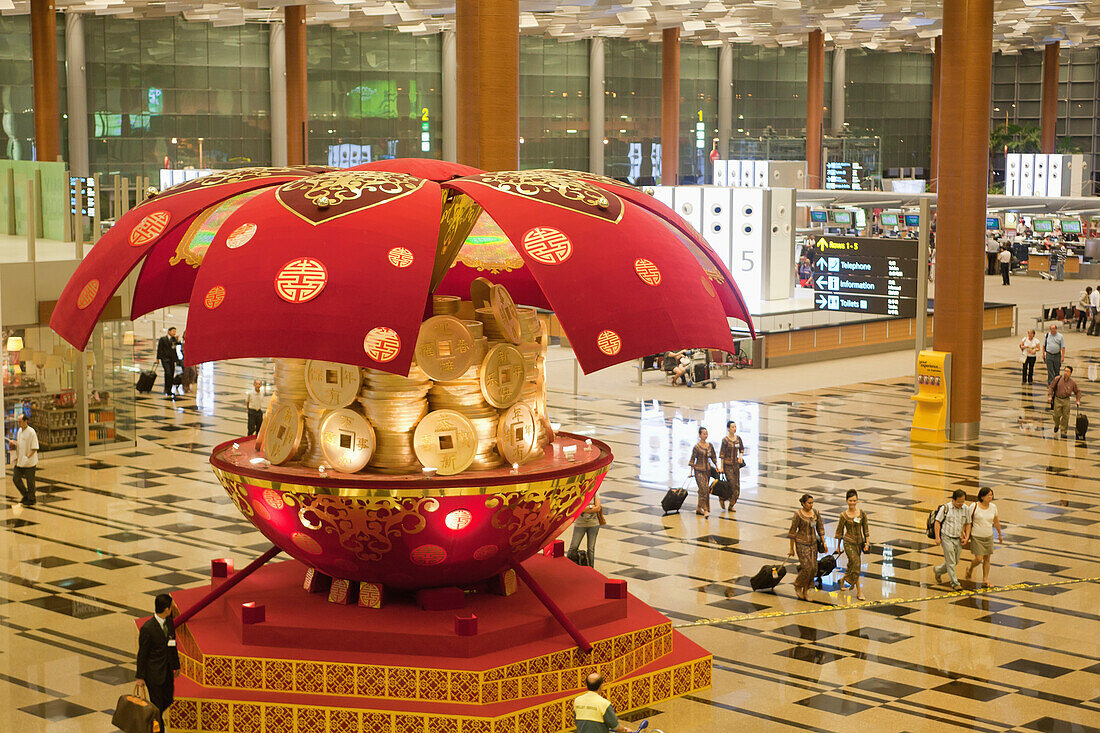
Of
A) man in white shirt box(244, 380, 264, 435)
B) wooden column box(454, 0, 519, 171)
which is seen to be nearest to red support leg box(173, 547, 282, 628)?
wooden column box(454, 0, 519, 171)

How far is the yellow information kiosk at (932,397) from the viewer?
85.2 feet

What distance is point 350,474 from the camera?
12.3 meters

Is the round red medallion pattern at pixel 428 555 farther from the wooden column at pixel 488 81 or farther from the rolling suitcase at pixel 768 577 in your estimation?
the wooden column at pixel 488 81

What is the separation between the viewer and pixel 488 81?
19.9 metres

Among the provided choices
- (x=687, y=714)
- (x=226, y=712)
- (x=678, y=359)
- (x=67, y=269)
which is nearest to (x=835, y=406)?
(x=678, y=359)

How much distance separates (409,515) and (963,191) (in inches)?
651

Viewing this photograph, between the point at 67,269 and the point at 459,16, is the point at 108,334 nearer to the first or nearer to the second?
the point at 67,269

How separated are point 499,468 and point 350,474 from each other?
4.53 ft

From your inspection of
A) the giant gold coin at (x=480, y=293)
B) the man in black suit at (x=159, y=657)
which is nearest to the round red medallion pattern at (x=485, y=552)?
the giant gold coin at (x=480, y=293)

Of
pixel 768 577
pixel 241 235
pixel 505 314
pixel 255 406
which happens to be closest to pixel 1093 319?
pixel 255 406

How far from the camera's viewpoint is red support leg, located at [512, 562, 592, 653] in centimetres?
1230

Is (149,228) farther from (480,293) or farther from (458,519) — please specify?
(458,519)

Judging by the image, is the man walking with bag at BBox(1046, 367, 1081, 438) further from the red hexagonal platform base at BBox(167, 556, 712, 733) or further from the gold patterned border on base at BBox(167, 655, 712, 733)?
the gold patterned border on base at BBox(167, 655, 712, 733)

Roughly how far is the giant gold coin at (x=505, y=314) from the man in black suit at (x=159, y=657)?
12.7 ft
